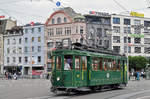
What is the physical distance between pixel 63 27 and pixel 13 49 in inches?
619

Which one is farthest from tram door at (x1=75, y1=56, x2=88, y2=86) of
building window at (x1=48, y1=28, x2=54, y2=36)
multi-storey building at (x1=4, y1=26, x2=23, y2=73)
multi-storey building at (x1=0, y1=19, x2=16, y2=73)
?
multi-storey building at (x1=0, y1=19, x2=16, y2=73)

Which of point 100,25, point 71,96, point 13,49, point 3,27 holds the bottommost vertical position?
point 71,96

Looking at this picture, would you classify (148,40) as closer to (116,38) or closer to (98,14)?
(116,38)

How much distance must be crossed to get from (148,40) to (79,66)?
198ft

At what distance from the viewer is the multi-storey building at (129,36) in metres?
72.8

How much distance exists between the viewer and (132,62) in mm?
70438

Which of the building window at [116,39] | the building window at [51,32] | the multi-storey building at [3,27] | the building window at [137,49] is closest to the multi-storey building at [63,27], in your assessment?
the building window at [51,32]

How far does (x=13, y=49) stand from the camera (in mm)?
76562

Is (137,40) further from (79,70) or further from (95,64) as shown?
(79,70)

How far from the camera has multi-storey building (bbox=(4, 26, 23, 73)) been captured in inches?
2965

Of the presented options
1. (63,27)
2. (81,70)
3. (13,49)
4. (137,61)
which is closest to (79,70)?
(81,70)

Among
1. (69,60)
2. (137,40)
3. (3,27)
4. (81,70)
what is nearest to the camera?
(69,60)

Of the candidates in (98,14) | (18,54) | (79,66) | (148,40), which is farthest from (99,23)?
(79,66)

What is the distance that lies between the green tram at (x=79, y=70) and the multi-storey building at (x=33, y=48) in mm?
48692
